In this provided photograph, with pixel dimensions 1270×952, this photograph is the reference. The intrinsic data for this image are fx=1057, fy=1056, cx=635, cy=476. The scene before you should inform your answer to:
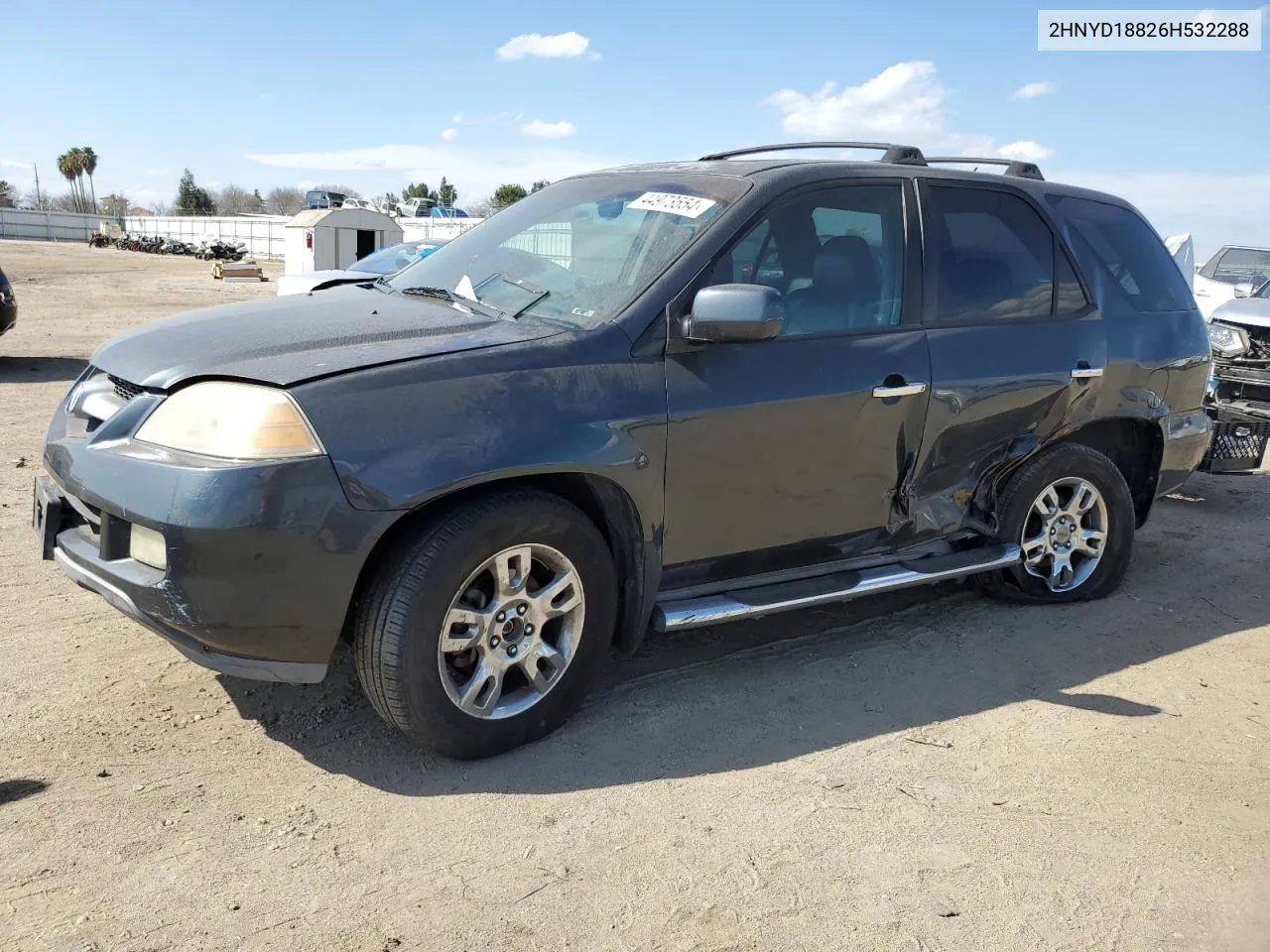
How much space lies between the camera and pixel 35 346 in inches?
525

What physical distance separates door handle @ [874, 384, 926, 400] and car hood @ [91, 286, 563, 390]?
4.25 ft

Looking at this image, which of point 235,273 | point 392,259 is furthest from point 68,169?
point 392,259

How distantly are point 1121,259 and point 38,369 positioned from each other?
10.8m

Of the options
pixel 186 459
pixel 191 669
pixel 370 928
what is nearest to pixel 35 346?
pixel 191 669

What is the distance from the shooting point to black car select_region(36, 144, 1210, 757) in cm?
296

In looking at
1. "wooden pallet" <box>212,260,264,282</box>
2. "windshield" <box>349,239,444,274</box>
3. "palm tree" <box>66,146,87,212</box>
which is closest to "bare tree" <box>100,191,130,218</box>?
"palm tree" <box>66,146,87,212</box>

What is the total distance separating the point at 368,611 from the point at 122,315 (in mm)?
18095

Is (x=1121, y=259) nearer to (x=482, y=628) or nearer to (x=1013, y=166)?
(x=1013, y=166)

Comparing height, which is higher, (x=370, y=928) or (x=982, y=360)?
(x=982, y=360)

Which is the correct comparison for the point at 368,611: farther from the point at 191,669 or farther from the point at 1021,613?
→ the point at 1021,613

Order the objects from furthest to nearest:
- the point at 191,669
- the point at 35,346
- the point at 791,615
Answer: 1. the point at 35,346
2. the point at 791,615
3. the point at 191,669

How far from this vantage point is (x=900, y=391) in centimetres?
407

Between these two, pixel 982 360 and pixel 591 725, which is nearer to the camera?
pixel 591 725

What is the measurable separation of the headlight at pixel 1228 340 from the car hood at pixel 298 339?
26.2ft
